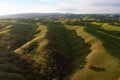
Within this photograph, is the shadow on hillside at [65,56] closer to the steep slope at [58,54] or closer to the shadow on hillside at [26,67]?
the steep slope at [58,54]

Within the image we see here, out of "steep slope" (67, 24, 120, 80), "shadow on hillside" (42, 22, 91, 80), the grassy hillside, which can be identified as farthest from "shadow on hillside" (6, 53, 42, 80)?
"steep slope" (67, 24, 120, 80)

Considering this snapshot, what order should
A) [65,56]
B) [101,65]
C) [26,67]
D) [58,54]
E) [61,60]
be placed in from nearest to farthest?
[101,65], [26,67], [61,60], [58,54], [65,56]

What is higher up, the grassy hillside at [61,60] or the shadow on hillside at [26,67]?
the grassy hillside at [61,60]

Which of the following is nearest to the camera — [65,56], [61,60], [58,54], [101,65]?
[101,65]

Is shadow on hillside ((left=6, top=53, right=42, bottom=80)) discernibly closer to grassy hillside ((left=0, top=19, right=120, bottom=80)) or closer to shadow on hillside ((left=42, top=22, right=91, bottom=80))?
grassy hillside ((left=0, top=19, right=120, bottom=80))

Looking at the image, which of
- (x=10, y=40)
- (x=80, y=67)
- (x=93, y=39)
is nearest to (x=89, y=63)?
(x=80, y=67)

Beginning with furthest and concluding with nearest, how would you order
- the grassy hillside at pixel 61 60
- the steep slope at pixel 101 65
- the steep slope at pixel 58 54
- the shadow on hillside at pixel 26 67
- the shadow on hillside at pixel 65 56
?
the steep slope at pixel 58 54
the shadow on hillside at pixel 65 56
the shadow on hillside at pixel 26 67
the grassy hillside at pixel 61 60
the steep slope at pixel 101 65

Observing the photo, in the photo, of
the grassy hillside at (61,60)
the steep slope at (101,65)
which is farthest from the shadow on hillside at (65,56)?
the steep slope at (101,65)

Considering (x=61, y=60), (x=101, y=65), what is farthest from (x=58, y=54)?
(x=101, y=65)

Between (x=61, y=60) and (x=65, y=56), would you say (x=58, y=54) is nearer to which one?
(x=65, y=56)

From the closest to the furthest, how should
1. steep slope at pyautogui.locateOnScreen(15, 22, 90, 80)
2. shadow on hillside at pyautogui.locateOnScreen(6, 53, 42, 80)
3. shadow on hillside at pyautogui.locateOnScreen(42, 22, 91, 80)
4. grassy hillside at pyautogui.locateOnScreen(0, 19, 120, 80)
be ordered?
grassy hillside at pyautogui.locateOnScreen(0, 19, 120, 80)
shadow on hillside at pyautogui.locateOnScreen(6, 53, 42, 80)
shadow on hillside at pyautogui.locateOnScreen(42, 22, 91, 80)
steep slope at pyautogui.locateOnScreen(15, 22, 90, 80)

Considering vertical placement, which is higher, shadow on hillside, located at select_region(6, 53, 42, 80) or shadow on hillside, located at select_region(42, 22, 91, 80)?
shadow on hillside, located at select_region(42, 22, 91, 80)
